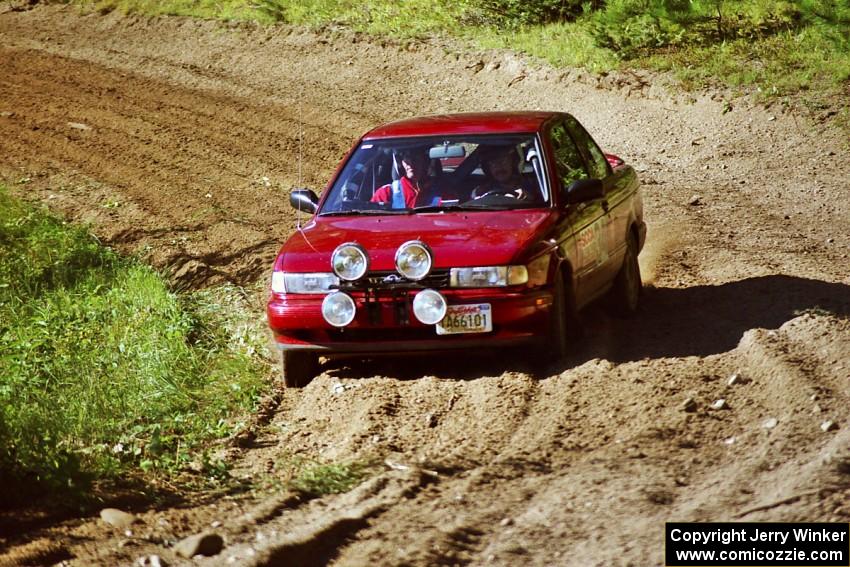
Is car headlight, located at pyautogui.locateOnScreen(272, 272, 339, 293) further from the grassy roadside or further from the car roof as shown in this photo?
the grassy roadside

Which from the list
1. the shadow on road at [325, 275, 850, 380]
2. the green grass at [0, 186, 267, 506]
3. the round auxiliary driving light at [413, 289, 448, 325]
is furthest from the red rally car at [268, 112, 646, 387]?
the green grass at [0, 186, 267, 506]

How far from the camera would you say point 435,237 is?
7.80m

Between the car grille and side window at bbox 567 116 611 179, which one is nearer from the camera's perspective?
the car grille

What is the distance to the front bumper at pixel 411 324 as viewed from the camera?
757cm

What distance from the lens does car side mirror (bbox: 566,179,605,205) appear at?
8297 mm

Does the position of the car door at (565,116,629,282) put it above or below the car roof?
below

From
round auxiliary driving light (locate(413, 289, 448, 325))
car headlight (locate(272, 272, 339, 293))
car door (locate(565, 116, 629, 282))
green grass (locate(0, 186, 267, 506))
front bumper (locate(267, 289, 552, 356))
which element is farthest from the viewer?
car door (locate(565, 116, 629, 282))

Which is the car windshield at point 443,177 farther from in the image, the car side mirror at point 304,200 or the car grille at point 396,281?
the car grille at point 396,281

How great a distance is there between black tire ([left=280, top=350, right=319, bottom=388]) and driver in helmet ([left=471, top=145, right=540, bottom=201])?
1.48 meters

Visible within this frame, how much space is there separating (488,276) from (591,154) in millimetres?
2341

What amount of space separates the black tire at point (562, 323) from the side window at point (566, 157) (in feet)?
2.85

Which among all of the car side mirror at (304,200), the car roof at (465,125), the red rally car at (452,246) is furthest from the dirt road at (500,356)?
the car roof at (465,125)

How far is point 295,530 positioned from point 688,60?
14.9 meters

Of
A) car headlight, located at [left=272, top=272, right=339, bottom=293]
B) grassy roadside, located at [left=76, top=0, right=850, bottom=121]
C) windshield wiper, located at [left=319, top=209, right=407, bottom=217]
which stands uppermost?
grassy roadside, located at [left=76, top=0, right=850, bottom=121]
